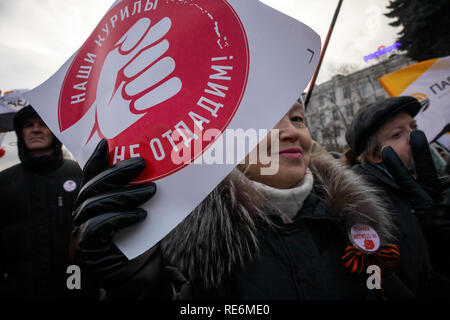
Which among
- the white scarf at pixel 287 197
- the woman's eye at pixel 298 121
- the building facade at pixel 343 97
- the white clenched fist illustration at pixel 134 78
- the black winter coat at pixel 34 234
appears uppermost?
the building facade at pixel 343 97

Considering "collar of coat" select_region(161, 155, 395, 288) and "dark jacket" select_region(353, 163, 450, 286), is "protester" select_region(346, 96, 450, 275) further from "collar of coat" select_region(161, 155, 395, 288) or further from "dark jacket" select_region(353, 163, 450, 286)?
"collar of coat" select_region(161, 155, 395, 288)

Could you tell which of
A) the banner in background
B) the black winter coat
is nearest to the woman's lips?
the black winter coat

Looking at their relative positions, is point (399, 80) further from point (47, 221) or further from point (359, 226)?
point (47, 221)

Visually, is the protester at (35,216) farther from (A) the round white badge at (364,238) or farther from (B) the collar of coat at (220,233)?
(A) the round white badge at (364,238)

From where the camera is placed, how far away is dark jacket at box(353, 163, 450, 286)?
1.01 m

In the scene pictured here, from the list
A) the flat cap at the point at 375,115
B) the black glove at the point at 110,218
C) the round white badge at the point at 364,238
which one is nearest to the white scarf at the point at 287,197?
the round white badge at the point at 364,238

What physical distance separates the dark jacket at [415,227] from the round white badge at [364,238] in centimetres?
20

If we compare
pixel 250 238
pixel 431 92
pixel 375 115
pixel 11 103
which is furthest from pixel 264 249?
pixel 11 103

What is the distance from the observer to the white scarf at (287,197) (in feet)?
3.54

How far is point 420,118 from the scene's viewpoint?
2752 mm

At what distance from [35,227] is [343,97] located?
3377cm

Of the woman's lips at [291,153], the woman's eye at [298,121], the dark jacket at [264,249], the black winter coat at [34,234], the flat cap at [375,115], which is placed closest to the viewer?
the dark jacket at [264,249]

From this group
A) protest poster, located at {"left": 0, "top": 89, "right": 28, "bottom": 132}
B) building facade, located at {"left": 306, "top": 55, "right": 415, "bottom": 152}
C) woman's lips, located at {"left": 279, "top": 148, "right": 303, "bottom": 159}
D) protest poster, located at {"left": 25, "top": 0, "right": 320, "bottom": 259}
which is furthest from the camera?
building facade, located at {"left": 306, "top": 55, "right": 415, "bottom": 152}

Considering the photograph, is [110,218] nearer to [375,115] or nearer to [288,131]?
[288,131]
